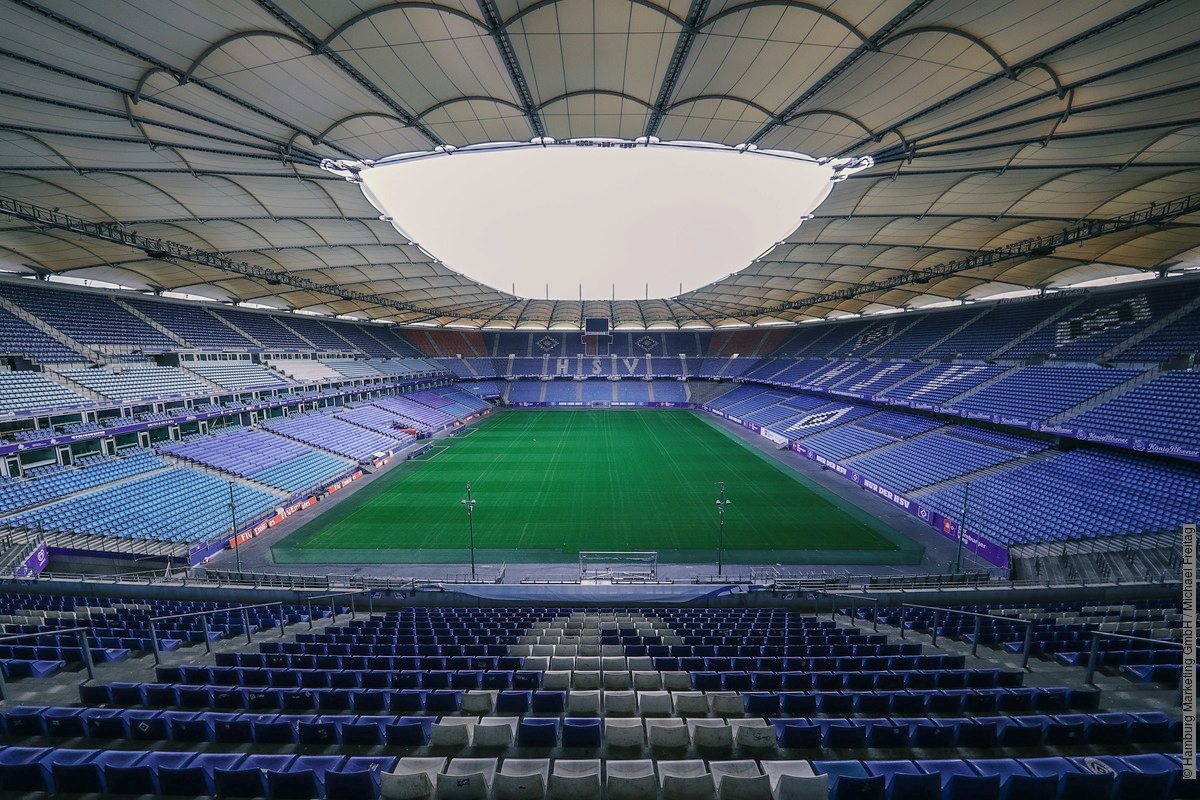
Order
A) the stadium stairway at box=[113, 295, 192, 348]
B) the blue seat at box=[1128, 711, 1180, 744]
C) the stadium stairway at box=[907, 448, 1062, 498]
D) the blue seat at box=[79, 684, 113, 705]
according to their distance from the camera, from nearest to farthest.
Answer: the blue seat at box=[1128, 711, 1180, 744]
the blue seat at box=[79, 684, 113, 705]
the stadium stairway at box=[907, 448, 1062, 498]
the stadium stairway at box=[113, 295, 192, 348]

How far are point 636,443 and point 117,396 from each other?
33.4 metres

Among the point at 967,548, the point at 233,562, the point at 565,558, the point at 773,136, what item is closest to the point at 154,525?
the point at 233,562

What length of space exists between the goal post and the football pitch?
110 centimetres

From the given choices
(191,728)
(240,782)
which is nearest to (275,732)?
(191,728)

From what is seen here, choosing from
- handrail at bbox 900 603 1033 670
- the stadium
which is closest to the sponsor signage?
the stadium

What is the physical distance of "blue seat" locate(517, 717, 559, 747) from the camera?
5520 mm

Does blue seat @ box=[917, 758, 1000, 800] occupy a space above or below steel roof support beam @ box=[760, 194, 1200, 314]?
below

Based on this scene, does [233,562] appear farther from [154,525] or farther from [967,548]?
[967,548]

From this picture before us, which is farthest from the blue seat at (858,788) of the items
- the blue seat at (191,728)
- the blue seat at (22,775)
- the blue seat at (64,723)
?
the blue seat at (64,723)

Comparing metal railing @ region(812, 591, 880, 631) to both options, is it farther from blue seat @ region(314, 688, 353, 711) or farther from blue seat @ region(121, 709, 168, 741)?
blue seat @ region(121, 709, 168, 741)

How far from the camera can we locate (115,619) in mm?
10812

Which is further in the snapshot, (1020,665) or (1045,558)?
(1045,558)

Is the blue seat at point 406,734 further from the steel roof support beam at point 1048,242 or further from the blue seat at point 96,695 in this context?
the steel roof support beam at point 1048,242

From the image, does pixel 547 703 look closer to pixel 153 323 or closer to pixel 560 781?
pixel 560 781
